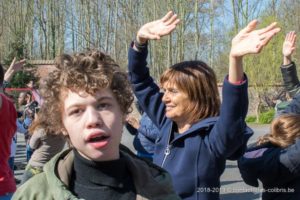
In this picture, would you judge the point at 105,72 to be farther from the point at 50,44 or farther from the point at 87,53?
the point at 50,44

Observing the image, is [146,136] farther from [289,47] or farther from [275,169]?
[275,169]

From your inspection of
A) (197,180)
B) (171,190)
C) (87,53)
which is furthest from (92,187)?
(197,180)

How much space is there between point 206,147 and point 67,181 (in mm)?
1075

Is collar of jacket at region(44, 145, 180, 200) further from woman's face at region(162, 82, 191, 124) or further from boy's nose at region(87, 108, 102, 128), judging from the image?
woman's face at region(162, 82, 191, 124)

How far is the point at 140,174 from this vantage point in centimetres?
184

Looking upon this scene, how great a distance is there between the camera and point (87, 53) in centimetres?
189

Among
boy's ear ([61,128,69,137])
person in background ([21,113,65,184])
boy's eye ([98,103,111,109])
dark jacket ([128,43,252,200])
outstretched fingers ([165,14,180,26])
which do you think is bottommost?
person in background ([21,113,65,184])

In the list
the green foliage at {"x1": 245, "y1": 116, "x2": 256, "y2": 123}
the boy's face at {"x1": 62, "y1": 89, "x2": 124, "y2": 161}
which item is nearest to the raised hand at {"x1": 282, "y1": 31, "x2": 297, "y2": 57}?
the boy's face at {"x1": 62, "y1": 89, "x2": 124, "y2": 161}

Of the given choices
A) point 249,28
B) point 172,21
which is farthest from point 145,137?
point 249,28

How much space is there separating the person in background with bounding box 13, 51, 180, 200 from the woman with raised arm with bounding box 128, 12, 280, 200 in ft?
2.19

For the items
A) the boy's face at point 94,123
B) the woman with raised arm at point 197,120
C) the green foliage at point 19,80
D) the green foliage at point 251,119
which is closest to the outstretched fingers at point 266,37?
the woman with raised arm at point 197,120

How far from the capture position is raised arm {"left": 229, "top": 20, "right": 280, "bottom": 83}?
224cm

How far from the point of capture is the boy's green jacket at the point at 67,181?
5.50 feet

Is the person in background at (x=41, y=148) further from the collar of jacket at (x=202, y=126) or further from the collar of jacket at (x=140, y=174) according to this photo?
the collar of jacket at (x=140, y=174)
